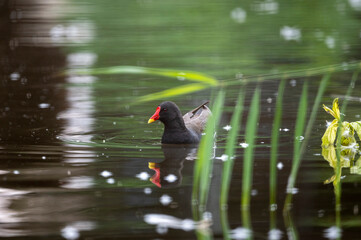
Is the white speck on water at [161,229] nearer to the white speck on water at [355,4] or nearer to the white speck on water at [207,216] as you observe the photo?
the white speck on water at [207,216]

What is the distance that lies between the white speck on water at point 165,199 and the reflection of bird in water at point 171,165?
417mm

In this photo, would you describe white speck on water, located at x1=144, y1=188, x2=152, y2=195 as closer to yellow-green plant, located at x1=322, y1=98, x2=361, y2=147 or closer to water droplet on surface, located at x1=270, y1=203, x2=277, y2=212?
water droplet on surface, located at x1=270, y1=203, x2=277, y2=212

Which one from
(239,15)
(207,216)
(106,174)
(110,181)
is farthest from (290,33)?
(207,216)

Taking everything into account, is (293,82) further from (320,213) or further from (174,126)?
(320,213)

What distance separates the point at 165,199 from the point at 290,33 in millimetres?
13603

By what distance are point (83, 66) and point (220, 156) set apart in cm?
730

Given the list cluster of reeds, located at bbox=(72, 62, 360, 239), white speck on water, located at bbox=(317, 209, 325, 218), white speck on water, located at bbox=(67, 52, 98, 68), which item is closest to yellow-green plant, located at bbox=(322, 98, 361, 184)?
cluster of reeds, located at bbox=(72, 62, 360, 239)

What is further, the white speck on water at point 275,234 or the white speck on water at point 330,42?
the white speck on water at point 330,42

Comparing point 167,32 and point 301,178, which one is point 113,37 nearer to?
point 167,32

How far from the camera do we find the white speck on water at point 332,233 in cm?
520

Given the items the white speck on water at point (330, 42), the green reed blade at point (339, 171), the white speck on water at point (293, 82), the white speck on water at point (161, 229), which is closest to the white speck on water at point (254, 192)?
the green reed blade at point (339, 171)

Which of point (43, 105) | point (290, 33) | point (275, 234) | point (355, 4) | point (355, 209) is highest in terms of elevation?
point (355, 4)

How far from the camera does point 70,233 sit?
5379 mm

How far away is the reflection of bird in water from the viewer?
6.98 meters
